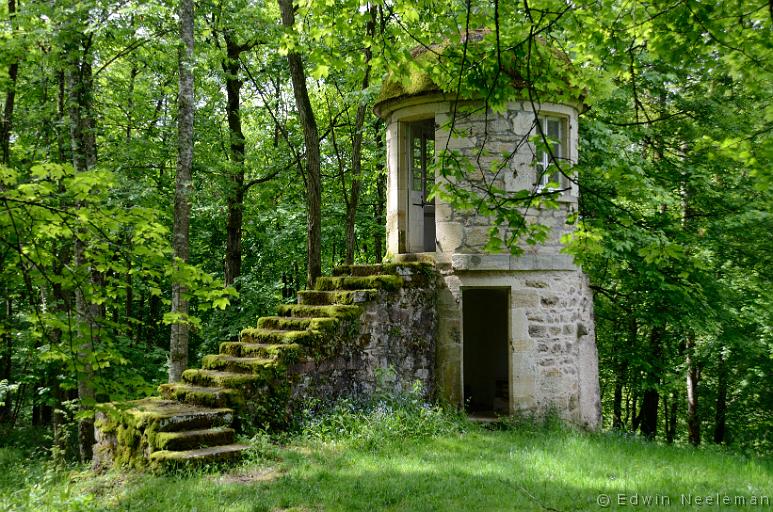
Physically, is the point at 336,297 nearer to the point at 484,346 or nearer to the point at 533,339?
the point at 533,339

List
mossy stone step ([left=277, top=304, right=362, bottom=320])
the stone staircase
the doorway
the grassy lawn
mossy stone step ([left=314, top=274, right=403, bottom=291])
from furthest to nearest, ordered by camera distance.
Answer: the doorway → mossy stone step ([left=314, top=274, right=403, bottom=291]) → mossy stone step ([left=277, top=304, right=362, bottom=320]) → the stone staircase → the grassy lawn

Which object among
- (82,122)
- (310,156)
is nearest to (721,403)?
(310,156)

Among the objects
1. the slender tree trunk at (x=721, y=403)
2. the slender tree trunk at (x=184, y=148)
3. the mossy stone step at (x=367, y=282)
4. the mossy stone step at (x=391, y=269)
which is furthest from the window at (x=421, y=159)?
the slender tree trunk at (x=721, y=403)

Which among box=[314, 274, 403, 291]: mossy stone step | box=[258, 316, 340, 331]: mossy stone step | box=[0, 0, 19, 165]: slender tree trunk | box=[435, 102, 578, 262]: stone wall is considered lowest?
box=[258, 316, 340, 331]: mossy stone step

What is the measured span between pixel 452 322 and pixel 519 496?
421 cm

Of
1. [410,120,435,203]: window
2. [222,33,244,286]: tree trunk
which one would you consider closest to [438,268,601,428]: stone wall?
[410,120,435,203]: window

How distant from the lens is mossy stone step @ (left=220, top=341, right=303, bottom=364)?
7.71 m

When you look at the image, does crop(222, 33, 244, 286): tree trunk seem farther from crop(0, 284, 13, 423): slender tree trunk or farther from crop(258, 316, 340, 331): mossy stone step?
crop(258, 316, 340, 331): mossy stone step

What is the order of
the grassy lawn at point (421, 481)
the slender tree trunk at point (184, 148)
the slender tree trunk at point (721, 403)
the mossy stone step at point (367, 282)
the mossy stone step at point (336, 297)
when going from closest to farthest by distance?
the grassy lawn at point (421, 481) < the mossy stone step at point (336, 297) < the mossy stone step at point (367, 282) < the slender tree trunk at point (184, 148) < the slender tree trunk at point (721, 403)

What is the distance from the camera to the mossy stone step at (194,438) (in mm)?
6504

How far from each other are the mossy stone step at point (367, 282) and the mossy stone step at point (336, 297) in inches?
7.6

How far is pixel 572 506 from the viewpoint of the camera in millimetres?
5363

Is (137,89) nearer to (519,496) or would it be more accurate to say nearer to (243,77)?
(243,77)

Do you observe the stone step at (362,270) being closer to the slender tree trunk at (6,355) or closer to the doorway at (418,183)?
the doorway at (418,183)
